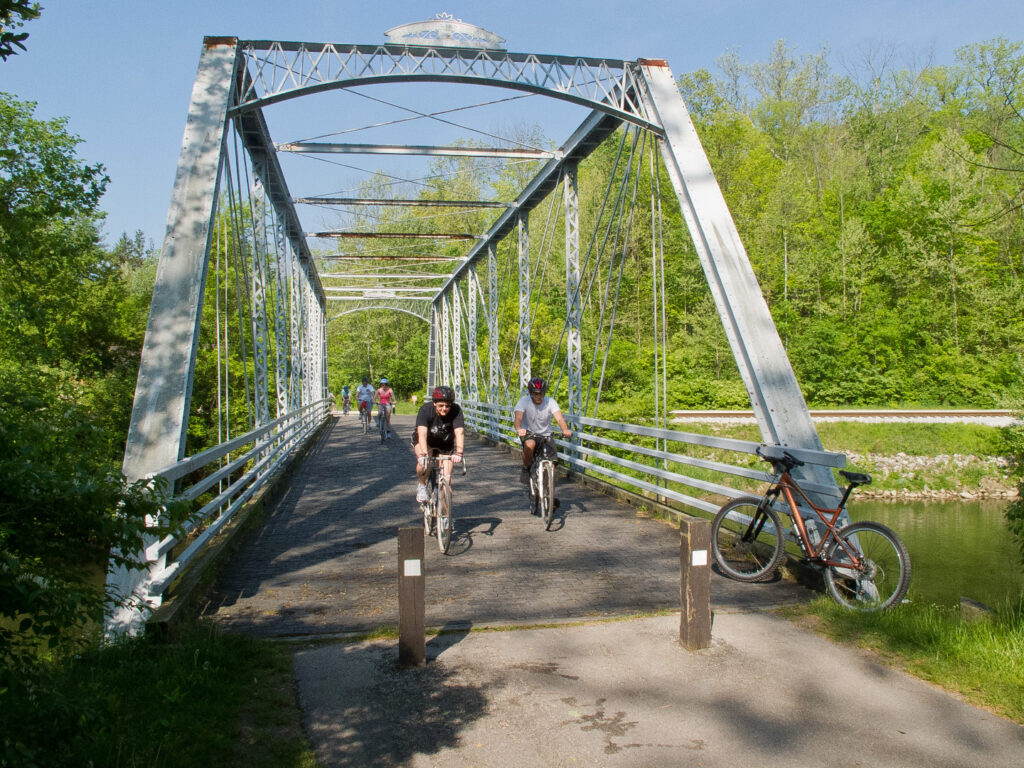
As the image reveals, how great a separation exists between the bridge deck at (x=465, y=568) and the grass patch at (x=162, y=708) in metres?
0.85

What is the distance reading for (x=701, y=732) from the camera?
392cm

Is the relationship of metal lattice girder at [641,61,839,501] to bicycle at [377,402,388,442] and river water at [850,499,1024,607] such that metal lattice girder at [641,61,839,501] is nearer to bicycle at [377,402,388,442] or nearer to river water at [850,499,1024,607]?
river water at [850,499,1024,607]

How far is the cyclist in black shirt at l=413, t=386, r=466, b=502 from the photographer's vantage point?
8.33 meters

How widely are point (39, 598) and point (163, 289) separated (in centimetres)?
485

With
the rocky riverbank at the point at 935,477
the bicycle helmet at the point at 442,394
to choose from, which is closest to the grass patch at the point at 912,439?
the rocky riverbank at the point at 935,477

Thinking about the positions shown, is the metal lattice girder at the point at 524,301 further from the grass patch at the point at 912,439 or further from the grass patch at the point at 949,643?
the grass patch at the point at 912,439

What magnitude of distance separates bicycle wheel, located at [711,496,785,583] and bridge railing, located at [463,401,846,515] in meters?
0.28

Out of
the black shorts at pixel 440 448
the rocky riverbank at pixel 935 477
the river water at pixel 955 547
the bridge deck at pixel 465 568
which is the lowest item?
the river water at pixel 955 547

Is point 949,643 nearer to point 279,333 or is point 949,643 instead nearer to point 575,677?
point 575,677

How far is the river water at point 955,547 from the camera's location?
1622 cm

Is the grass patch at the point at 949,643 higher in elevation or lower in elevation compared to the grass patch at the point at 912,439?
higher

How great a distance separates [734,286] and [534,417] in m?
2.92

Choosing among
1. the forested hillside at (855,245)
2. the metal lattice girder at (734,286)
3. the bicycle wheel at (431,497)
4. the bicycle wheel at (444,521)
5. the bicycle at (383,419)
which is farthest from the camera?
the forested hillside at (855,245)

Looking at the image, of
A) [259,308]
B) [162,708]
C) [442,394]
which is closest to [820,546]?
[442,394]
